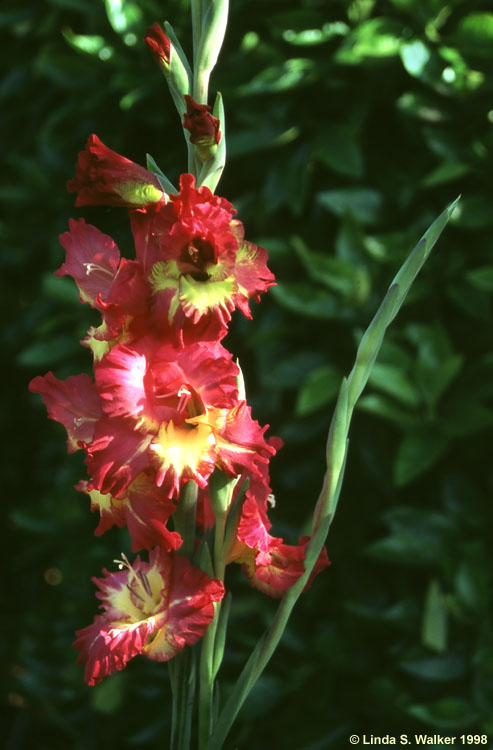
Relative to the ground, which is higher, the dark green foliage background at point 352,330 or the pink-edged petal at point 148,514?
the pink-edged petal at point 148,514

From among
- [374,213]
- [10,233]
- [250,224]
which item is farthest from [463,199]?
[10,233]

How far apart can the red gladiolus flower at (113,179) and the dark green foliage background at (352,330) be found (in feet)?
2.06

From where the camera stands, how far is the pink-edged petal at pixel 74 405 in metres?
0.55

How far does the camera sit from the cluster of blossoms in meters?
0.50

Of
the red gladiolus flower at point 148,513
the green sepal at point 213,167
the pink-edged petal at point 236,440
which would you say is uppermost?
the green sepal at point 213,167

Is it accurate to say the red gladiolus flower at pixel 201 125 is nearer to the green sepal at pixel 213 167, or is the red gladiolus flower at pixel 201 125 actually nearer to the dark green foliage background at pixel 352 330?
the green sepal at pixel 213 167

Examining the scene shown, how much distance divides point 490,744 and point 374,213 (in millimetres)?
726

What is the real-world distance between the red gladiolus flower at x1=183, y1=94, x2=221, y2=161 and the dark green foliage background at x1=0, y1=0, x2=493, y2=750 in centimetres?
64

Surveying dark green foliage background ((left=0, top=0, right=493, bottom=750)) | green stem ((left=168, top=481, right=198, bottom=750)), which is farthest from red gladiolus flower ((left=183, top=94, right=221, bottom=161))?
dark green foliage background ((left=0, top=0, right=493, bottom=750))

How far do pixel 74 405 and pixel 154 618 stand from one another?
0.48 ft

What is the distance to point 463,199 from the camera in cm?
117

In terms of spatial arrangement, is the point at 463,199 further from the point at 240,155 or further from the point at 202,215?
the point at 202,215

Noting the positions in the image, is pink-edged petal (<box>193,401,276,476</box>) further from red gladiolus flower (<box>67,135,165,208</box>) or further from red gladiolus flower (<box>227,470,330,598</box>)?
red gladiolus flower (<box>67,135,165,208</box>)

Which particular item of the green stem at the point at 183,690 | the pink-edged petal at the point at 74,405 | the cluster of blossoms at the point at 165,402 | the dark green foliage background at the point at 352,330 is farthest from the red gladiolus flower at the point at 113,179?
the dark green foliage background at the point at 352,330
